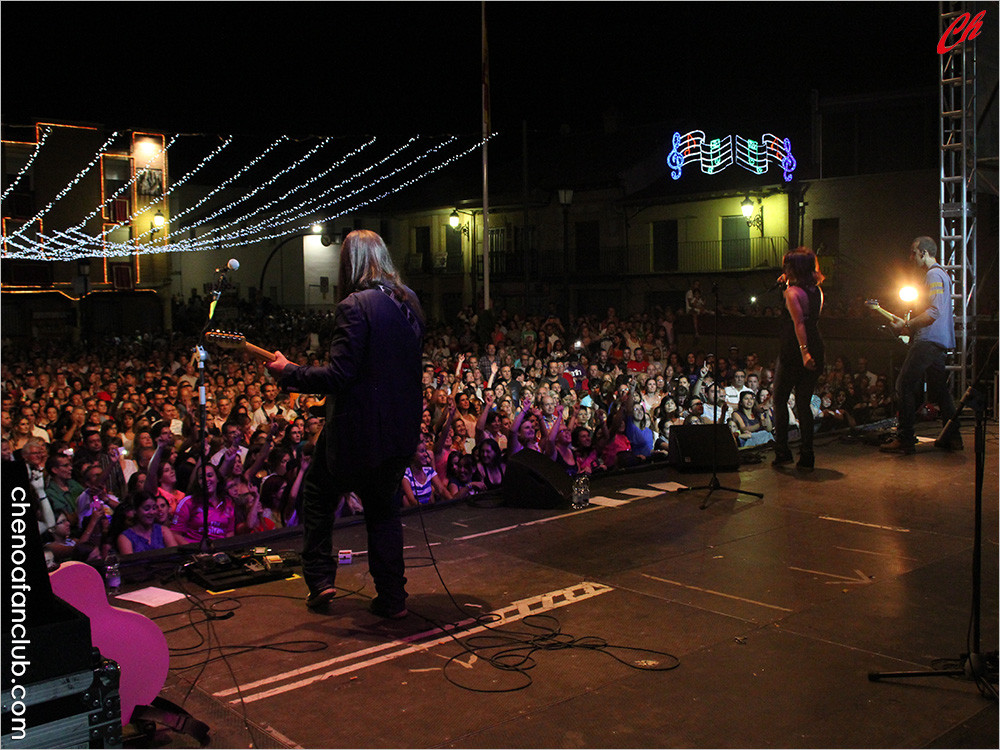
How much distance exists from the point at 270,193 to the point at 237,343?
32914 millimetres

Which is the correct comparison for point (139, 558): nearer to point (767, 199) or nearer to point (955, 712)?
point (955, 712)

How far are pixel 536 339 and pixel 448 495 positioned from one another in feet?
31.0

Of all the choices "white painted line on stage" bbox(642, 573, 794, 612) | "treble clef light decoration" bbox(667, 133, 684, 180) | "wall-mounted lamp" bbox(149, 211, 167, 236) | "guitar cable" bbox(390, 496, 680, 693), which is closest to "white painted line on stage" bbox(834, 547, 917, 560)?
"white painted line on stage" bbox(642, 573, 794, 612)

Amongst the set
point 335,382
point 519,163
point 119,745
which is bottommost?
point 119,745

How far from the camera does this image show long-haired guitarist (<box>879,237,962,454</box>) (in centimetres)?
741

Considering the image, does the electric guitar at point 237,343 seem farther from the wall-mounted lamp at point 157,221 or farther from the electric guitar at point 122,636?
the wall-mounted lamp at point 157,221

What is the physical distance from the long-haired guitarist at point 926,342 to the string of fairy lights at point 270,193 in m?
23.5

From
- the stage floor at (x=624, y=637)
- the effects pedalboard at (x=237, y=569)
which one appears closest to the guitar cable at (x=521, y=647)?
the stage floor at (x=624, y=637)

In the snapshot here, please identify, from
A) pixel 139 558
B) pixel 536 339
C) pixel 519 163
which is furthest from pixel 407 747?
pixel 519 163

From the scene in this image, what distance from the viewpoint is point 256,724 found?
2.97m

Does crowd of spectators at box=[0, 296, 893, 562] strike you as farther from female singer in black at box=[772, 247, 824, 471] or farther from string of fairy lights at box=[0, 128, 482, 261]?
string of fairy lights at box=[0, 128, 482, 261]

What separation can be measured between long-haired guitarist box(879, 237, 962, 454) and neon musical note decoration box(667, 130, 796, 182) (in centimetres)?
1629

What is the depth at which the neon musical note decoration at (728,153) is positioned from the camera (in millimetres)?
22953

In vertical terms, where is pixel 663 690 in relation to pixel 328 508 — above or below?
below
